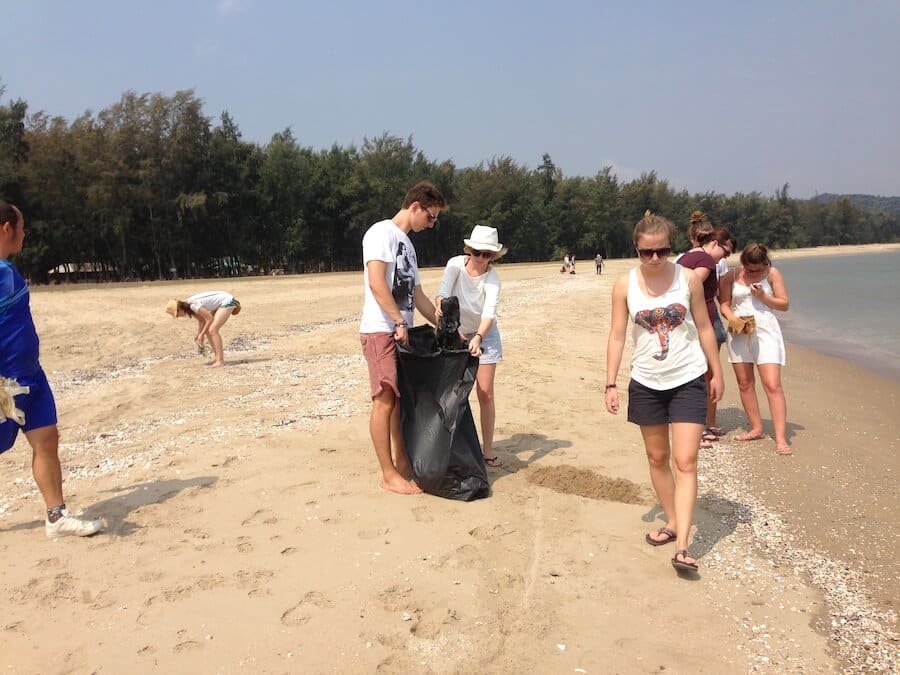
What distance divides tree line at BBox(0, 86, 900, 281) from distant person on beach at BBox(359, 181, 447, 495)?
31.9 m

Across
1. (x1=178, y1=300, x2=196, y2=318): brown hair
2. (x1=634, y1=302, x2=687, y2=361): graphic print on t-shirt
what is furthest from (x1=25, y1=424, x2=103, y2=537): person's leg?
(x1=178, y1=300, x2=196, y2=318): brown hair

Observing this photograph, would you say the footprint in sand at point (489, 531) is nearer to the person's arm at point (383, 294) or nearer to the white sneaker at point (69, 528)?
the person's arm at point (383, 294)

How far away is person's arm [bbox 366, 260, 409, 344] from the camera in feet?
12.5

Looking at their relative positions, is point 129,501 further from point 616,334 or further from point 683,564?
point 683,564

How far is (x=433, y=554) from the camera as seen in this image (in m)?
3.31

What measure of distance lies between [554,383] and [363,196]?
39.5m

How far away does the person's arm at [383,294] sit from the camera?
12.5 ft

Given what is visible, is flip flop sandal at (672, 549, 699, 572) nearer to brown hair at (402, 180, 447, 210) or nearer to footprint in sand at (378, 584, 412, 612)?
footprint in sand at (378, 584, 412, 612)

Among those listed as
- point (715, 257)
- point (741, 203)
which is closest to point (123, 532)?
point (715, 257)

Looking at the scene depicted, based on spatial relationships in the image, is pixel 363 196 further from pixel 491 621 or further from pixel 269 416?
pixel 491 621

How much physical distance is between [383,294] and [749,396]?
3334 mm

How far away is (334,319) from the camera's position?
14.9 m

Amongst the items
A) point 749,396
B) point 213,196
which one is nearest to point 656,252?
point 749,396

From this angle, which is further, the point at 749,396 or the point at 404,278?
the point at 749,396
